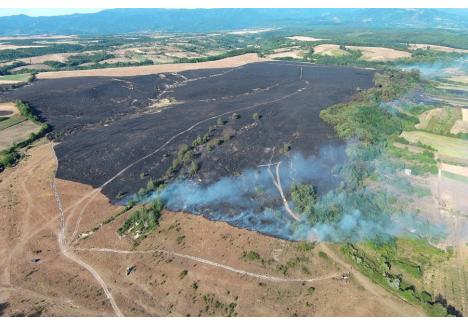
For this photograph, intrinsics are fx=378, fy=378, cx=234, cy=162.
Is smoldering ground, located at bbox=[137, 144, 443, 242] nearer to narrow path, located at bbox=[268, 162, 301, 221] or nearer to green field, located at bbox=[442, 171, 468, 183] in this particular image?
narrow path, located at bbox=[268, 162, 301, 221]

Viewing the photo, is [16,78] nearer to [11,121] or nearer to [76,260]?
[11,121]

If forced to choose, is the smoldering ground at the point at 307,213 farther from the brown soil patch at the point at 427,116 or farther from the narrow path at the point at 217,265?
the brown soil patch at the point at 427,116

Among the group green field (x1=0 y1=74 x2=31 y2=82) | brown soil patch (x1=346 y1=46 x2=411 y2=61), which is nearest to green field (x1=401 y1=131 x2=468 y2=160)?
→ brown soil patch (x1=346 y1=46 x2=411 y2=61)

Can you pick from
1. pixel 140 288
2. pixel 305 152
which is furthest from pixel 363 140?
pixel 140 288

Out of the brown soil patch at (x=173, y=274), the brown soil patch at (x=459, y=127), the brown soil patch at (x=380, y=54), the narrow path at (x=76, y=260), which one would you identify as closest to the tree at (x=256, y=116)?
the brown soil patch at (x=459, y=127)

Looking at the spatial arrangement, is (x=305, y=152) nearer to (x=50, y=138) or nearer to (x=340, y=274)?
(x=340, y=274)

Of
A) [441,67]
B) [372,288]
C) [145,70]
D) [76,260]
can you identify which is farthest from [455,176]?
[441,67]
